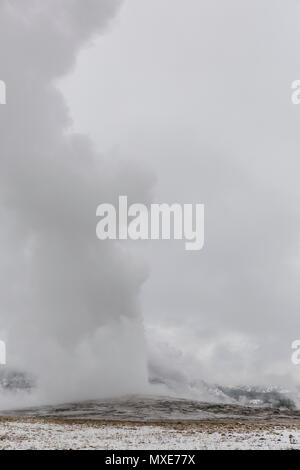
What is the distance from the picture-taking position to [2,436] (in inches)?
1441

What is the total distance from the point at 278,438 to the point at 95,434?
17735 millimetres
